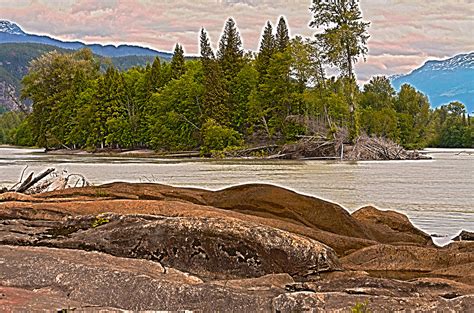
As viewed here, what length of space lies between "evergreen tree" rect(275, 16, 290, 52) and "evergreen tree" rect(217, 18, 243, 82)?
5477mm

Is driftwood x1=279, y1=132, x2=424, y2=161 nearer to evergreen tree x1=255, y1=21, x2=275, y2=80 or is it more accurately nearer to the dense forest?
the dense forest

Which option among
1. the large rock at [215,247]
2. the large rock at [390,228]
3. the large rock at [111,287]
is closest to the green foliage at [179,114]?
the large rock at [390,228]

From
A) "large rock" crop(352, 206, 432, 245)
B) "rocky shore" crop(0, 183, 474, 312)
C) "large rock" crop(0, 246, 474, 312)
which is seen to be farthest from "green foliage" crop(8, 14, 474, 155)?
"large rock" crop(0, 246, 474, 312)

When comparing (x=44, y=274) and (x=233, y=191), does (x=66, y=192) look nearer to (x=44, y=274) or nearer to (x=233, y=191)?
(x=233, y=191)

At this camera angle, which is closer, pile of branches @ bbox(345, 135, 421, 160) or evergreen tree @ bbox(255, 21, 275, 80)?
pile of branches @ bbox(345, 135, 421, 160)

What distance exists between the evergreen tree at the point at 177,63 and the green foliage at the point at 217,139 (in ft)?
59.8

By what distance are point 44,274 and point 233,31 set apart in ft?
262

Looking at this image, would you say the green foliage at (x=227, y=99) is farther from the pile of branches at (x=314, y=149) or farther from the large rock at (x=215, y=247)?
the large rock at (x=215, y=247)

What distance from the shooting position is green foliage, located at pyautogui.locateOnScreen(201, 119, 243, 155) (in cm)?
7388

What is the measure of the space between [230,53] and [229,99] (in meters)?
6.08

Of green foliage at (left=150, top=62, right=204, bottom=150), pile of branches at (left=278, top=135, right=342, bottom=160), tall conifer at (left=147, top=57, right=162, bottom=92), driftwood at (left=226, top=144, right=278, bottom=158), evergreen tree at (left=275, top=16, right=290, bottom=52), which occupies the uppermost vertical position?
evergreen tree at (left=275, top=16, right=290, bottom=52)

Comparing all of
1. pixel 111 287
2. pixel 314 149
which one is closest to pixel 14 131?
pixel 314 149

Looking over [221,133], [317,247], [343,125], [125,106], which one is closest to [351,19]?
[343,125]

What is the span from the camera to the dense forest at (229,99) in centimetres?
6247
